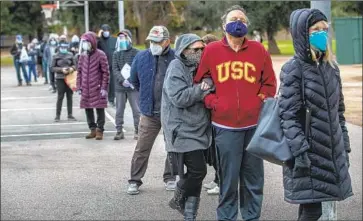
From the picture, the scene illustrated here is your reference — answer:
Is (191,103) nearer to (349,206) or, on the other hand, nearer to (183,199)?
(183,199)

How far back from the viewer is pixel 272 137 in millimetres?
4152

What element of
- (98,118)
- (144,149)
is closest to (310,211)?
(144,149)

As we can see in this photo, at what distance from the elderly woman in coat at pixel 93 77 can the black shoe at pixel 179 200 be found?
211cm

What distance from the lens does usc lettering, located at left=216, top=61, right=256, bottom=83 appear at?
4.40 metres

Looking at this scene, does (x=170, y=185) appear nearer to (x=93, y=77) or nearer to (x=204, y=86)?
(x=204, y=86)

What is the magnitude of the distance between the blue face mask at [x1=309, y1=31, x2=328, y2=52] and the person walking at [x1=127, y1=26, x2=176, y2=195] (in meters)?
1.16

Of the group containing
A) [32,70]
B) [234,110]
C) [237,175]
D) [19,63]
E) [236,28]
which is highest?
[19,63]

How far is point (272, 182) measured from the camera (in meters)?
6.91

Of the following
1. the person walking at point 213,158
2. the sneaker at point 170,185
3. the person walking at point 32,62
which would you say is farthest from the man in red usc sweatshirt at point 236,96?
the person walking at point 32,62

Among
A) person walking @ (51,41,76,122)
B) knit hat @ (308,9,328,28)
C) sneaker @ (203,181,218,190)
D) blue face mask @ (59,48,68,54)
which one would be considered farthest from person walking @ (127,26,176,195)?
blue face mask @ (59,48,68,54)

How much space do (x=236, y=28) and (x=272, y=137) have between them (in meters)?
0.73

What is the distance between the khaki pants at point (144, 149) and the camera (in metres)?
5.55

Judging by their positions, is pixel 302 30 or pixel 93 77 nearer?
pixel 302 30

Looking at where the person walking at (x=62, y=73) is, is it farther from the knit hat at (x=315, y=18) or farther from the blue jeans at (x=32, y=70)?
the blue jeans at (x=32, y=70)
